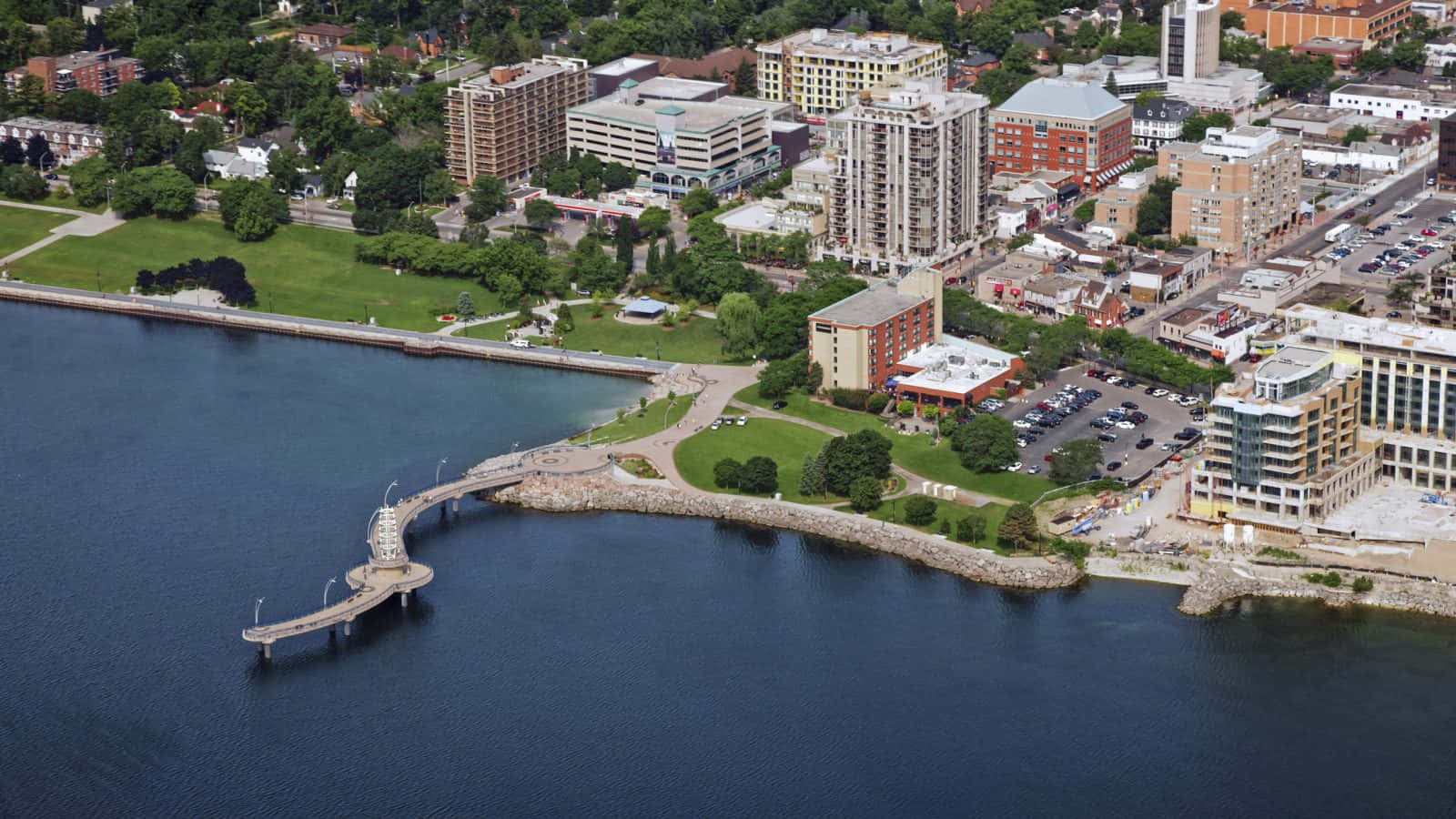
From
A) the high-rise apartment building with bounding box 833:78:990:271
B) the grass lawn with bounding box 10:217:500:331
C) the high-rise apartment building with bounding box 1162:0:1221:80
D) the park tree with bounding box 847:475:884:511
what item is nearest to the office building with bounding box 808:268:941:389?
the park tree with bounding box 847:475:884:511

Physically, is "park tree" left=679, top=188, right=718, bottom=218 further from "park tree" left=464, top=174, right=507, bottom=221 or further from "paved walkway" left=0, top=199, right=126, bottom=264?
"paved walkway" left=0, top=199, right=126, bottom=264

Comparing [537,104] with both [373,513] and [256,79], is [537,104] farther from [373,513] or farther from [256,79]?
[373,513]

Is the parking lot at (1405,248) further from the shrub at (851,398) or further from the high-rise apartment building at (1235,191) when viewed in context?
the shrub at (851,398)

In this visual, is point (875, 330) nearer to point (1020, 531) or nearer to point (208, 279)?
point (1020, 531)

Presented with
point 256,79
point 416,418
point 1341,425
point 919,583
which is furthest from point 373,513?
point 256,79

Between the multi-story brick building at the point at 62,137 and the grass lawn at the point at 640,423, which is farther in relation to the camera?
the multi-story brick building at the point at 62,137

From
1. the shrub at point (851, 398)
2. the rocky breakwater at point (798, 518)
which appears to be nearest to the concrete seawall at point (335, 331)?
the shrub at point (851, 398)
